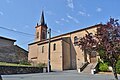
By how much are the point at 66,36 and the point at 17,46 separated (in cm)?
1455

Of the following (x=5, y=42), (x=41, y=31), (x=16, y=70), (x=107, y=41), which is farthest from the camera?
(x=41, y=31)

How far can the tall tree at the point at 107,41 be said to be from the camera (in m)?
10.6

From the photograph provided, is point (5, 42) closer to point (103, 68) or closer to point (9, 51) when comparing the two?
point (9, 51)

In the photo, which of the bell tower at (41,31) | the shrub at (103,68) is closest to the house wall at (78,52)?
the shrub at (103,68)

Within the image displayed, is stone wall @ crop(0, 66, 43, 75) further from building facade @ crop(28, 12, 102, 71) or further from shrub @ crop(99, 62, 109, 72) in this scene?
shrub @ crop(99, 62, 109, 72)

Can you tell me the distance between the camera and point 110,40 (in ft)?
35.4

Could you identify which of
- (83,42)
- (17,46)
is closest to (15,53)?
(17,46)

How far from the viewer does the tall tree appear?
417 inches

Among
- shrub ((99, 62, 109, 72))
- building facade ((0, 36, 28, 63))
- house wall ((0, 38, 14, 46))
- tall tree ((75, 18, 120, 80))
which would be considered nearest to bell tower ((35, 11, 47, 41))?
building facade ((0, 36, 28, 63))

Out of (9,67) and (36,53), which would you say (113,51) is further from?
(36,53)

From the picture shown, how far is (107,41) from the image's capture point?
1077 centimetres

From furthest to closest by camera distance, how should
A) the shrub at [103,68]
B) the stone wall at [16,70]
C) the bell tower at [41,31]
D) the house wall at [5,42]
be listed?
the bell tower at [41,31] → the house wall at [5,42] → the shrub at [103,68] → the stone wall at [16,70]

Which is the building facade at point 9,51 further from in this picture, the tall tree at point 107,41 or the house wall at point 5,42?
the tall tree at point 107,41

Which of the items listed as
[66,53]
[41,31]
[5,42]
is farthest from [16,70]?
[41,31]
